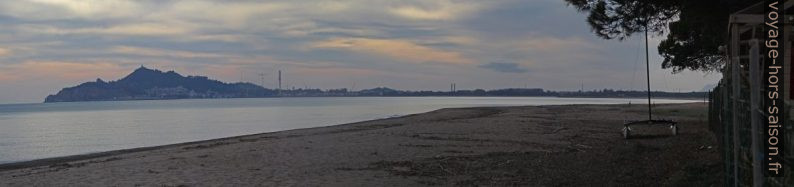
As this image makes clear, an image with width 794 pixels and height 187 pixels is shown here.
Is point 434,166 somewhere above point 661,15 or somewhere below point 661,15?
below

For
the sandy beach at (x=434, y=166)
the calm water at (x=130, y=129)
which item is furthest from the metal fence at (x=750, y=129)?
the calm water at (x=130, y=129)

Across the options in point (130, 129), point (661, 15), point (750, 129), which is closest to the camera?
point (750, 129)

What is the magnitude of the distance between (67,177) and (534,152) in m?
11.0

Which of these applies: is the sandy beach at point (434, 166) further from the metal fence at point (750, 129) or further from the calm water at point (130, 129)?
the calm water at point (130, 129)

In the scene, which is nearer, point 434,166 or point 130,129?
point 434,166

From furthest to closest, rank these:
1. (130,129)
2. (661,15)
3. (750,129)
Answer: (130,129) → (661,15) → (750,129)

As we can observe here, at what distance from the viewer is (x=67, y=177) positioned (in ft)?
50.6

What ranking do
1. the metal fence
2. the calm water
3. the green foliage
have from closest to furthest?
the metal fence < the green foliage < the calm water

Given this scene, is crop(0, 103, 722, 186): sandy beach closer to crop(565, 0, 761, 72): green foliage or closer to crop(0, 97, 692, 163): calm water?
crop(565, 0, 761, 72): green foliage

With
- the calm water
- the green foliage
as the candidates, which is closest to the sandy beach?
the green foliage

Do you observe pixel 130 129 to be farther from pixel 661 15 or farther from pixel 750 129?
pixel 750 129

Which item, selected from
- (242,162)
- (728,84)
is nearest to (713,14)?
(728,84)

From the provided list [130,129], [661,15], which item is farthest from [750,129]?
[130,129]

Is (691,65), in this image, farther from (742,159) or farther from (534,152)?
(742,159)
